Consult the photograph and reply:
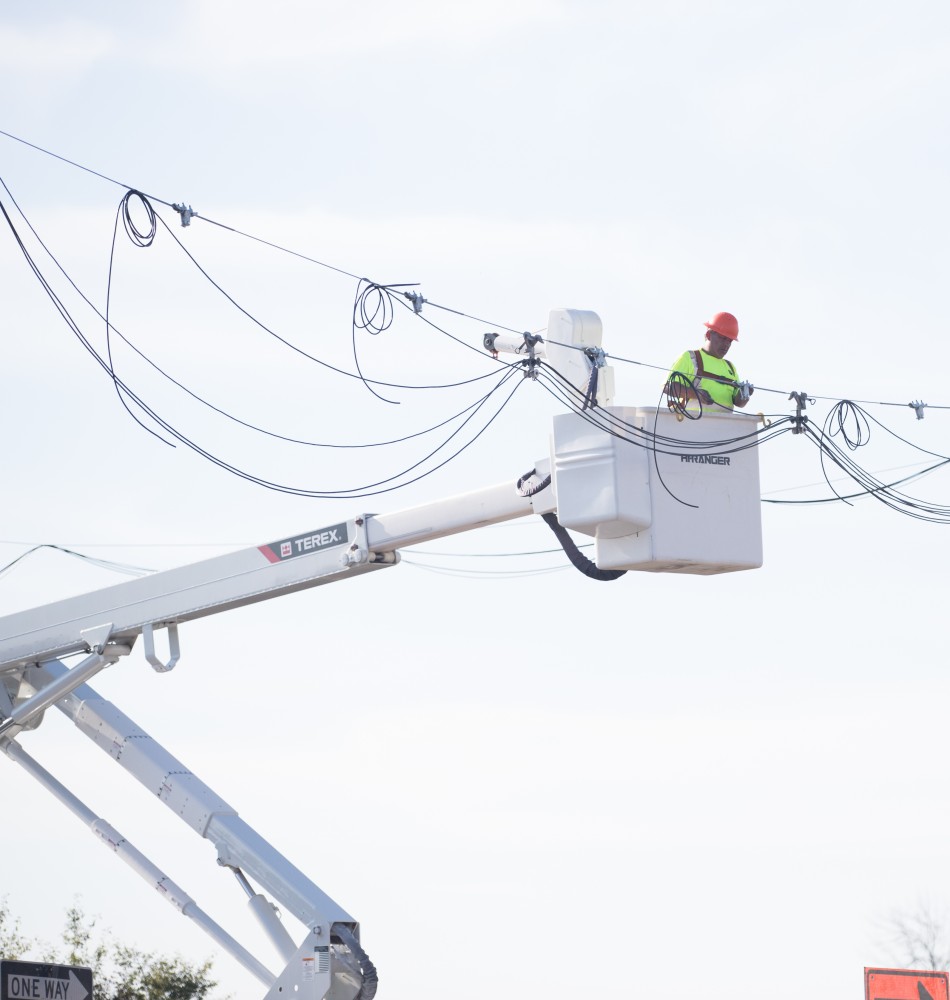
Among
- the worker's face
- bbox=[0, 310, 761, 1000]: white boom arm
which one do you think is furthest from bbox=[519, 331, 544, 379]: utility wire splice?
the worker's face

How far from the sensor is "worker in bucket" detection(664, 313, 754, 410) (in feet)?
48.0

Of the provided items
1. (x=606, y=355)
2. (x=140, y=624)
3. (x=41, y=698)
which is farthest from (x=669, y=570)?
(x=41, y=698)

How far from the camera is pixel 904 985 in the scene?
12.5m

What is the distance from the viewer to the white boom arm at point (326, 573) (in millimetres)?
14164

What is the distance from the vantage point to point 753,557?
48.2ft

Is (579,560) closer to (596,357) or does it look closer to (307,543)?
(596,357)

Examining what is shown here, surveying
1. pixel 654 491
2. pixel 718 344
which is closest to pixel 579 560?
pixel 654 491

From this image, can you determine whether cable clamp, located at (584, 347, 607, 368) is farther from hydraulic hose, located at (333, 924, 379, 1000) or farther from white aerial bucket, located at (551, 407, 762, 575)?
hydraulic hose, located at (333, 924, 379, 1000)

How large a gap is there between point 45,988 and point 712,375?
22.6 ft

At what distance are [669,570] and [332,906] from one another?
4.79m

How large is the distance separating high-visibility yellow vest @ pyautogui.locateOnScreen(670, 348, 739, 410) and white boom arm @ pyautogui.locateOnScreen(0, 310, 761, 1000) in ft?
0.78

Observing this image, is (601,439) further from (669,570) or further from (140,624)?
(140,624)

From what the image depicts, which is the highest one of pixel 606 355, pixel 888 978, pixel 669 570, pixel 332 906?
pixel 606 355

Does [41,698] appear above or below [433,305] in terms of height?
below
